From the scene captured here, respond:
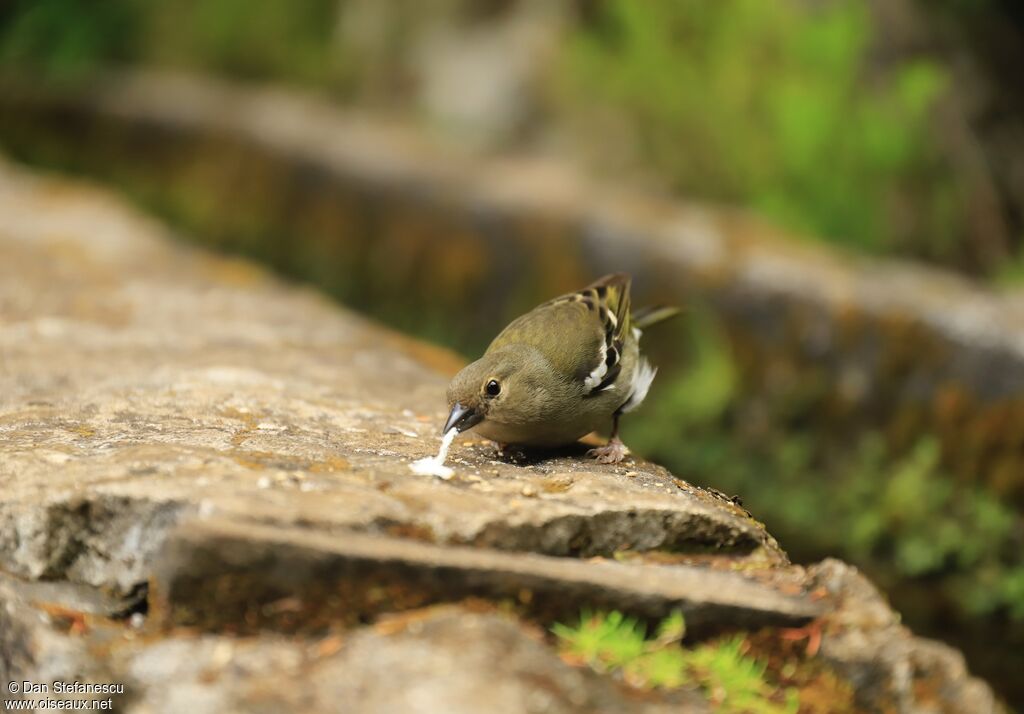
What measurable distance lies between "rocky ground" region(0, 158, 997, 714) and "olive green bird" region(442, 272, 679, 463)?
0.11 meters

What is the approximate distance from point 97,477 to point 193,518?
449 millimetres

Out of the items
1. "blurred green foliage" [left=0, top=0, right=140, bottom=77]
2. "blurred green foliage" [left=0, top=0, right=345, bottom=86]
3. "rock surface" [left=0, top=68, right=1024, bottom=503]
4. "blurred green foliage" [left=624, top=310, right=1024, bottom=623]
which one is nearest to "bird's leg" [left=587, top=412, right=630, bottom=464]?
"blurred green foliage" [left=624, top=310, right=1024, bottom=623]

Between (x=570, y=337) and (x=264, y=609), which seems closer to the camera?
(x=264, y=609)

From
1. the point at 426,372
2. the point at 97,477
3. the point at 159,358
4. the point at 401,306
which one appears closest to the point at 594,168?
the point at 401,306

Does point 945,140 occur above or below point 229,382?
above

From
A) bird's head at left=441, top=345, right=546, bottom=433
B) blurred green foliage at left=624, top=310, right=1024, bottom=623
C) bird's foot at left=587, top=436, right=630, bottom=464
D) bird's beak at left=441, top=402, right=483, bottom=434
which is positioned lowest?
blurred green foliage at left=624, top=310, right=1024, bottom=623

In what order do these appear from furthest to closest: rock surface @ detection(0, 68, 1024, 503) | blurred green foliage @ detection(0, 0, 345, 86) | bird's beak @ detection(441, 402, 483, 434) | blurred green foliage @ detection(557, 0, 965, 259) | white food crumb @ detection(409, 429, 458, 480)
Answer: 1. blurred green foliage @ detection(0, 0, 345, 86)
2. blurred green foliage @ detection(557, 0, 965, 259)
3. rock surface @ detection(0, 68, 1024, 503)
4. bird's beak @ detection(441, 402, 483, 434)
5. white food crumb @ detection(409, 429, 458, 480)

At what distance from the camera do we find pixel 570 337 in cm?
352

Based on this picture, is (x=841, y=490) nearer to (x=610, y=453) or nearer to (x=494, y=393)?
(x=610, y=453)

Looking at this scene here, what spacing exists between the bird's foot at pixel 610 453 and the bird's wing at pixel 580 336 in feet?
0.57

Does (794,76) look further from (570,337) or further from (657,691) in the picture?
(657,691)

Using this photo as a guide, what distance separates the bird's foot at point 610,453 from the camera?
3.37m

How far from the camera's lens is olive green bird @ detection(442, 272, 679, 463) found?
10.7ft

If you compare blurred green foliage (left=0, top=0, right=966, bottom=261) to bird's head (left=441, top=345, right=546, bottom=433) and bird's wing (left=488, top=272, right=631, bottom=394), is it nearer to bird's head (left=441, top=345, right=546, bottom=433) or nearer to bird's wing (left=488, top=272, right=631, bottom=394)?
bird's wing (left=488, top=272, right=631, bottom=394)
